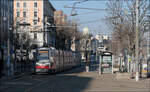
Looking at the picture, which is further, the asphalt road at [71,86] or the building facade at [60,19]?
the building facade at [60,19]

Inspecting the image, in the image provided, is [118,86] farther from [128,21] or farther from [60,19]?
[60,19]

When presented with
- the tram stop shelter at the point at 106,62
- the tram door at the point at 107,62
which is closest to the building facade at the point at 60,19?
the tram stop shelter at the point at 106,62

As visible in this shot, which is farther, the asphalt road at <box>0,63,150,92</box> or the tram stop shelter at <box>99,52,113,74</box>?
the tram stop shelter at <box>99,52,113,74</box>

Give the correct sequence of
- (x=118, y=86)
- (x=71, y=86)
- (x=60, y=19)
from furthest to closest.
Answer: (x=60, y=19) < (x=118, y=86) < (x=71, y=86)

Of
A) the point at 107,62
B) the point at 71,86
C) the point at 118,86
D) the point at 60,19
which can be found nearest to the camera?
the point at 71,86

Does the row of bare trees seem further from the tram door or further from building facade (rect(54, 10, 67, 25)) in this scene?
building facade (rect(54, 10, 67, 25))

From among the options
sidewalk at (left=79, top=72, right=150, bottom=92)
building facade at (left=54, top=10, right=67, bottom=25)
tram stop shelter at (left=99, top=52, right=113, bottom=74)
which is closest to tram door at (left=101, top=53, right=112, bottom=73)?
tram stop shelter at (left=99, top=52, right=113, bottom=74)

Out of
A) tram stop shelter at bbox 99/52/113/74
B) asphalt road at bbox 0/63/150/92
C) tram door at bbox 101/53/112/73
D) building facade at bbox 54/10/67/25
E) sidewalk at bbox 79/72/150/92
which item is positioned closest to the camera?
asphalt road at bbox 0/63/150/92

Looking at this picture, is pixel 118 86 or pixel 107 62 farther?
pixel 107 62

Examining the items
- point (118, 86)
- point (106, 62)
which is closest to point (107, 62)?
point (106, 62)

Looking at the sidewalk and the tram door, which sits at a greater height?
the tram door

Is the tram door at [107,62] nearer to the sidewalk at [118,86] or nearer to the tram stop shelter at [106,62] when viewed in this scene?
the tram stop shelter at [106,62]

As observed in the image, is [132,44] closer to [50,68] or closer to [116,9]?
[116,9]

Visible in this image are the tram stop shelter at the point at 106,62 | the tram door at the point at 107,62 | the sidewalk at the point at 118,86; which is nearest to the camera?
the sidewalk at the point at 118,86
